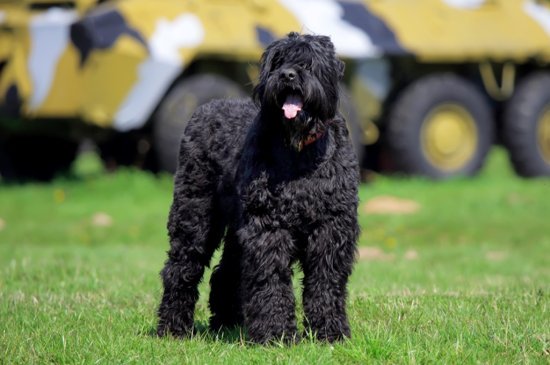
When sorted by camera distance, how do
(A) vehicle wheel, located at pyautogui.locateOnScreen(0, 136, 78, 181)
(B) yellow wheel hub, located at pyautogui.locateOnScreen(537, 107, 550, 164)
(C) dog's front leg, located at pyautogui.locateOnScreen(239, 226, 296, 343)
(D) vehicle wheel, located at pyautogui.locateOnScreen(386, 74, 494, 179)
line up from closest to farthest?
(C) dog's front leg, located at pyautogui.locateOnScreen(239, 226, 296, 343) → (D) vehicle wheel, located at pyautogui.locateOnScreen(386, 74, 494, 179) → (A) vehicle wheel, located at pyautogui.locateOnScreen(0, 136, 78, 181) → (B) yellow wheel hub, located at pyautogui.locateOnScreen(537, 107, 550, 164)

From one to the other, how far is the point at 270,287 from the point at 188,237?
105cm

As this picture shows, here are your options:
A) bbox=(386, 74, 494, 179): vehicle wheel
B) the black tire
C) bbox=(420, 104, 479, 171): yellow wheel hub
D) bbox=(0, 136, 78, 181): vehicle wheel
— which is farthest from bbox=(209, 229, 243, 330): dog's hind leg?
the black tire

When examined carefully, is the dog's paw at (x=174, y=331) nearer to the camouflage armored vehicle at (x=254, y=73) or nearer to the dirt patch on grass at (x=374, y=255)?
the dirt patch on grass at (x=374, y=255)

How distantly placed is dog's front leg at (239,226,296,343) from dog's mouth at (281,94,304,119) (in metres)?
0.74

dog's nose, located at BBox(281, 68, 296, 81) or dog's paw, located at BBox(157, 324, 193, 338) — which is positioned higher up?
dog's nose, located at BBox(281, 68, 296, 81)

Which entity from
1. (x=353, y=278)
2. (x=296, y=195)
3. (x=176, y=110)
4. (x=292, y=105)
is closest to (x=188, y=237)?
(x=296, y=195)

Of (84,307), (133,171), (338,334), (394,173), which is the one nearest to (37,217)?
(133,171)

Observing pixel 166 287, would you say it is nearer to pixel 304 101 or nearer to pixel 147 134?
pixel 304 101

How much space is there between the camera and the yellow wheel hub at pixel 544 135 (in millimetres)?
18516

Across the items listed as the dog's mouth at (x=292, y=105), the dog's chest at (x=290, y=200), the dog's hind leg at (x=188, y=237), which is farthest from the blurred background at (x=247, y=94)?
the dog's mouth at (x=292, y=105)

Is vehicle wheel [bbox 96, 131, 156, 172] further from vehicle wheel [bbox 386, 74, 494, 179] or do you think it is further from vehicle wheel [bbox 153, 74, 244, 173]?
vehicle wheel [bbox 386, 74, 494, 179]

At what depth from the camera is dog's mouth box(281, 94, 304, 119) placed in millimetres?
6266

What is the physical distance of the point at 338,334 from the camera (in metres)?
6.52

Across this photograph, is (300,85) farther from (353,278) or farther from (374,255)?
(374,255)
